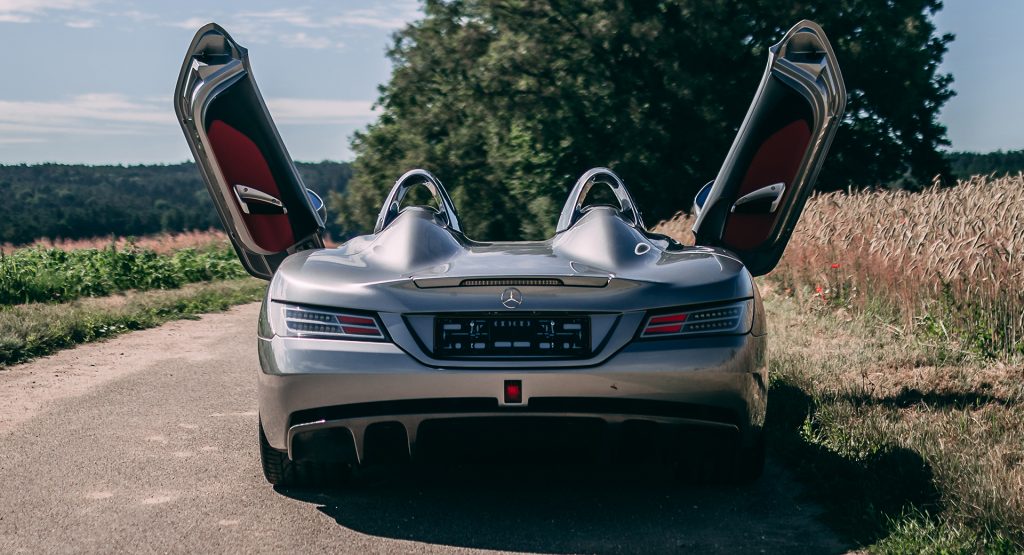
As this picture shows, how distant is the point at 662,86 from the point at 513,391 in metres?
27.7

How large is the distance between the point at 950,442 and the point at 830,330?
14.1ft

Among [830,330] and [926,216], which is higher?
[926,216]

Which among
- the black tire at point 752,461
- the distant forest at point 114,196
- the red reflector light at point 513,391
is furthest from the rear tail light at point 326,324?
the distant forest at point 114,196

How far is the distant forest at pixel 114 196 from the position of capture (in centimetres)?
5722

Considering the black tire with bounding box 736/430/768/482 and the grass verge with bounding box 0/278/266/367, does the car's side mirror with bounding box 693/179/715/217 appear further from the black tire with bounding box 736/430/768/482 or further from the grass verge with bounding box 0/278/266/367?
the grass verge with bounding box 0/278/266/367

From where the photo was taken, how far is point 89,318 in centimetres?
1158

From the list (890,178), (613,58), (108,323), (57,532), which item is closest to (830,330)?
(57,532)

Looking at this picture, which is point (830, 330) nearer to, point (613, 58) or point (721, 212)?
point (721, 212)

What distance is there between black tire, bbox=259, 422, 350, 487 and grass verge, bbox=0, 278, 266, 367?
521cm

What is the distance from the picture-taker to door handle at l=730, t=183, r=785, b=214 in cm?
542

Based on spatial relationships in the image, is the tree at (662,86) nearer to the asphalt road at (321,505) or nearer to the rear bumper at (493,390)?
the asphalt road at (321,505)

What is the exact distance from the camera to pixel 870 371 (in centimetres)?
716

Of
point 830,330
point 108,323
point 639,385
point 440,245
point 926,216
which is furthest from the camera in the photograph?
point 108,323

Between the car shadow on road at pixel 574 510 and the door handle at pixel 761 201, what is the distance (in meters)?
1.29
